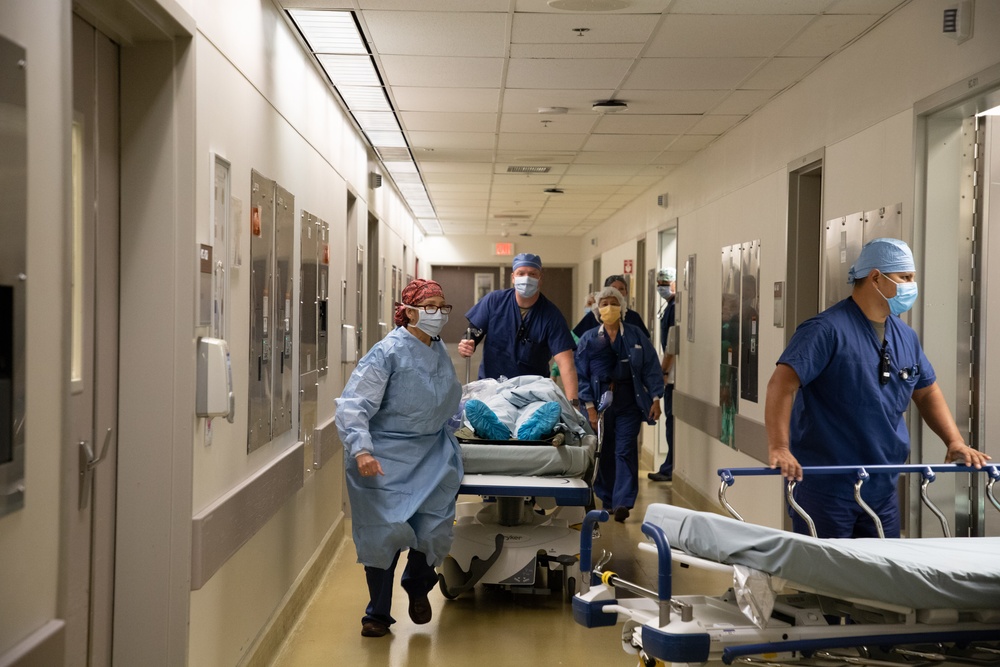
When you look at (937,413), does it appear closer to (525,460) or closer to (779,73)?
(525,460)

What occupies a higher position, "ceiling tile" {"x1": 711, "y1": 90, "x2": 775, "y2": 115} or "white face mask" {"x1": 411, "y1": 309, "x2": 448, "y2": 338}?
"ceiling tile" {"x1": 711, "y1": 90, "x2": 775, "y2": 115}

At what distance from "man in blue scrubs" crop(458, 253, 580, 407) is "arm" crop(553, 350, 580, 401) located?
5.1 inches

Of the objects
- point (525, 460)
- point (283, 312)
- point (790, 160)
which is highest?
point (790, 160)

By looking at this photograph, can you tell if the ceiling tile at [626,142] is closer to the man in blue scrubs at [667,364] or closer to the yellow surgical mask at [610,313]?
the yellow surgical mask at [610,313]

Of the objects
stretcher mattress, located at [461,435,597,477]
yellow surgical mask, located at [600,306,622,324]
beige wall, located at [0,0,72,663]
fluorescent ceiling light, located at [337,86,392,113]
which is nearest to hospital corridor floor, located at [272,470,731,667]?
stretcher mattress, located at [461,435,597,477]

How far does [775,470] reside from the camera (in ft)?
11.0

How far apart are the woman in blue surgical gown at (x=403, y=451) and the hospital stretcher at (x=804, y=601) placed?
5.44 feet

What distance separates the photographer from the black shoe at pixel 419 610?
4.70 m

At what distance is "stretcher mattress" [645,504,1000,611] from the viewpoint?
2584 mm

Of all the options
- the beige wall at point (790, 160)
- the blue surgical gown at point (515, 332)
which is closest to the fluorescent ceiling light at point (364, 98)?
the blue surgical gown at point (515, 332)

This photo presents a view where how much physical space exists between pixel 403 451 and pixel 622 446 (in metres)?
2.76

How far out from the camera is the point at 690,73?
545 centimetres

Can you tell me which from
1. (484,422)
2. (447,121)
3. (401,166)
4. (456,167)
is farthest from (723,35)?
(401,166)

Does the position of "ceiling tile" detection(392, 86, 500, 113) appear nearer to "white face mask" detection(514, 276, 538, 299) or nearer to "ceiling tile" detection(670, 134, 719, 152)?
"white face mask" detection(514, 276, 538, 299)
